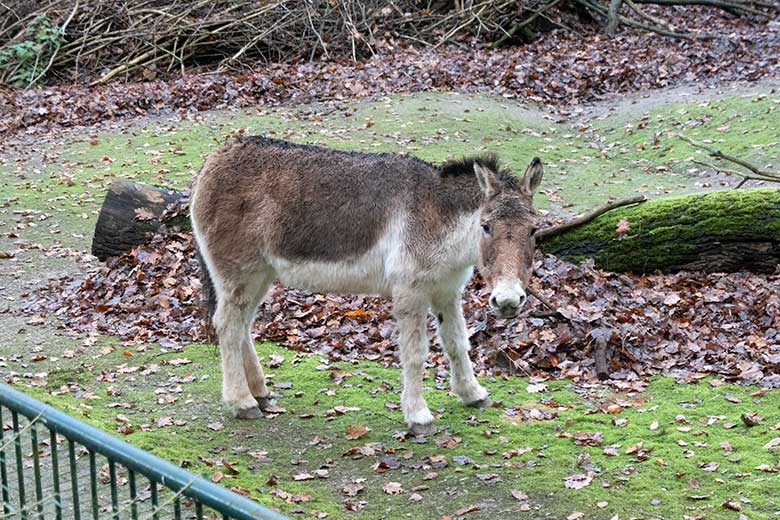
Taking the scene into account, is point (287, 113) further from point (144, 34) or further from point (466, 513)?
point (466, 513)

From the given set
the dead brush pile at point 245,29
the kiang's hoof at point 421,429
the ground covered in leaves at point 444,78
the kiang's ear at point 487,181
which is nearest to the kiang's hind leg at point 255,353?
the kiang's hoof at point 421,429

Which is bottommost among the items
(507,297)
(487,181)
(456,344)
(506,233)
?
(456,344)

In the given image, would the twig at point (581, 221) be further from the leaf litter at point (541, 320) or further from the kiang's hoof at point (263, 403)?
the kiang's hoof at point (263, 403)

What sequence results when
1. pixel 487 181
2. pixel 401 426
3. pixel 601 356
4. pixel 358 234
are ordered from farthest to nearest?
pixel 601 356
pixel 401 426
pixel 358 234
pixel 487 181

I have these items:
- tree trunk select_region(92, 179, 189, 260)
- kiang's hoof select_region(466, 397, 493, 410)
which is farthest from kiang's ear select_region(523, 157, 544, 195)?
tree trunk select_region(92, 179, 189, 260)

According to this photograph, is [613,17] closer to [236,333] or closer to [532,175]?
[532,175]

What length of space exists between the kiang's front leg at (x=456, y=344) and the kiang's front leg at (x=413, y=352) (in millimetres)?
364

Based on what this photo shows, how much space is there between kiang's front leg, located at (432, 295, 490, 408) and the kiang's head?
3.16 feet

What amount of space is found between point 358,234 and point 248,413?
67.8 inches

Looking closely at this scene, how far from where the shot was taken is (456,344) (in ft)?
25.5

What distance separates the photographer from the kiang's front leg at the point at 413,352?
24.1 ft

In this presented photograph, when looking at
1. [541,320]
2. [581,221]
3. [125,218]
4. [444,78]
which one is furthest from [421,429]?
[444,78]

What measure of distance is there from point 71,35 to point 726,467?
72.9ft

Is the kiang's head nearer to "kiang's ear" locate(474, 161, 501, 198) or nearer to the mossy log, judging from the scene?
"kiang's ear" locate(474, 161, 501, 198)
